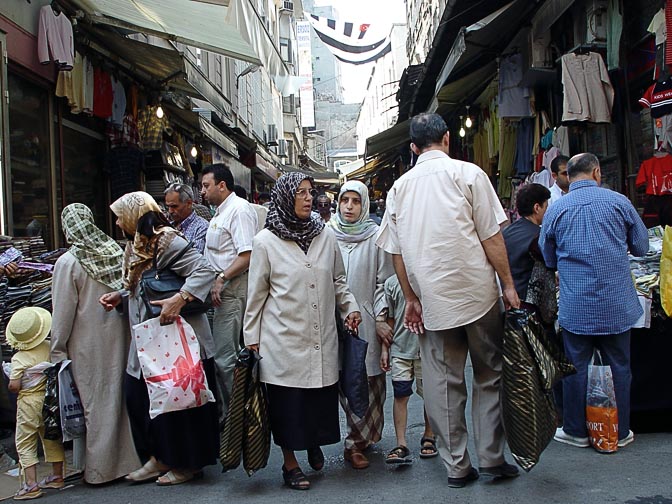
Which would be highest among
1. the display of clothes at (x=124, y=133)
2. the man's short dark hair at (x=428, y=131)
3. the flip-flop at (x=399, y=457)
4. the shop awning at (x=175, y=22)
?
the shop awning at (x=175, y=22)

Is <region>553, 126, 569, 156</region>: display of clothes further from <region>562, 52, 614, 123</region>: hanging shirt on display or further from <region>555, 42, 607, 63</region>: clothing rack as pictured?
<region>555, 42, 607, 63</region>: clothing rack

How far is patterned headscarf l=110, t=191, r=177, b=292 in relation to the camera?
4.05m

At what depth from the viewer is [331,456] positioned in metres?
4.53

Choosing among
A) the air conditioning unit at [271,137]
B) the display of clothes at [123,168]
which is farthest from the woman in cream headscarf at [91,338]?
the air conditioning unit at [271,137]

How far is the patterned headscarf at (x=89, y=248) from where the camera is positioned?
4117mm

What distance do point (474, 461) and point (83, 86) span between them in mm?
6212

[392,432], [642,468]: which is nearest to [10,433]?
[392,432]

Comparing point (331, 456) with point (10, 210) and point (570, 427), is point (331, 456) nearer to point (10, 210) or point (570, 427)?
point (570, 427)

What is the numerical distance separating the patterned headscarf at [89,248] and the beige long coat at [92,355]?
43 mm

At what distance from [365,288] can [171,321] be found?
4.01 ft

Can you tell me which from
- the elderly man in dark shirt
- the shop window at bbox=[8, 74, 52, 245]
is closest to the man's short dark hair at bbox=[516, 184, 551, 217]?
the elderly man in dark shirt

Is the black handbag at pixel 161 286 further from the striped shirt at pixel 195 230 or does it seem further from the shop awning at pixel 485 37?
the shop awning at pixel 485 37

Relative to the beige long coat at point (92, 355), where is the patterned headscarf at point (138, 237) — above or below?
above

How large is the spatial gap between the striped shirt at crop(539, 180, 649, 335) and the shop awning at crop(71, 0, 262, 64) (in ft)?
14.8
